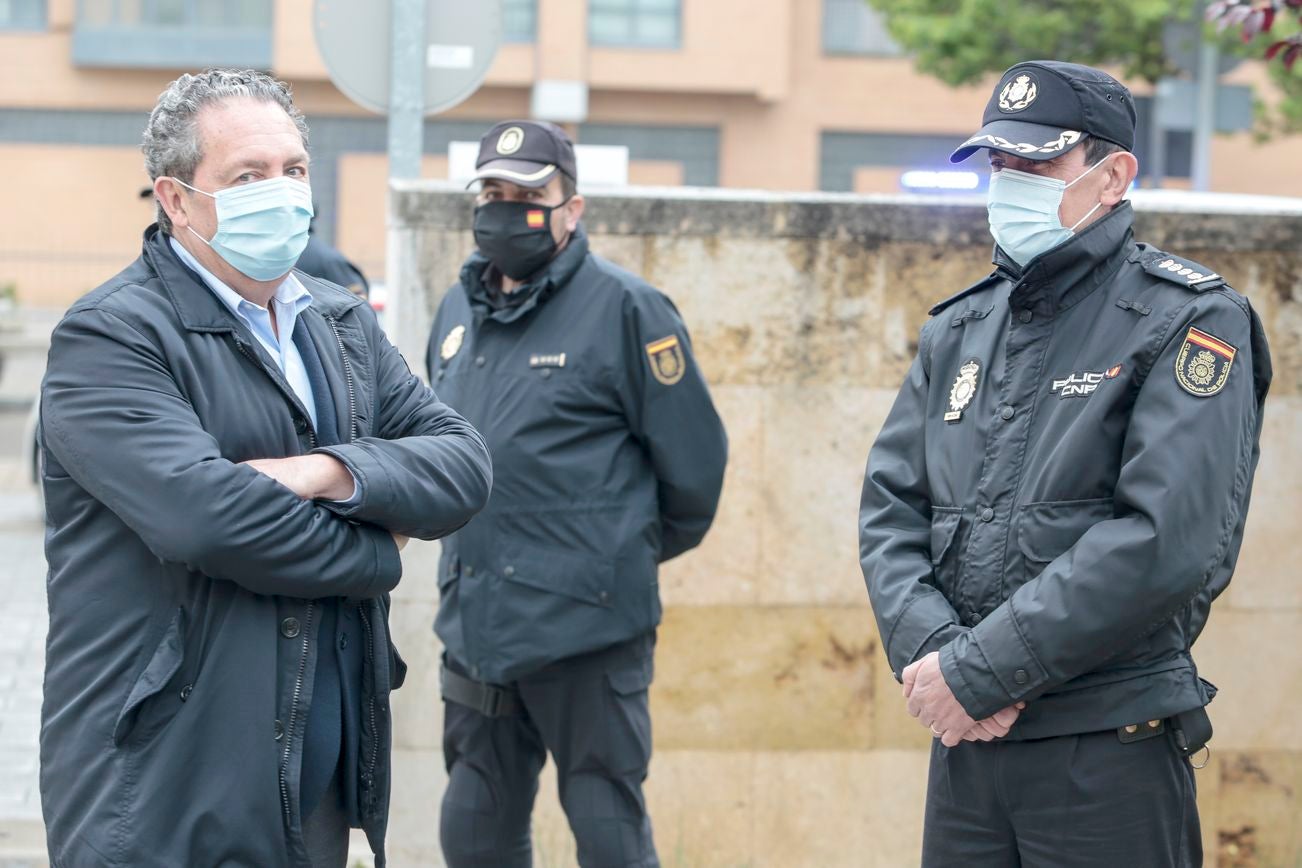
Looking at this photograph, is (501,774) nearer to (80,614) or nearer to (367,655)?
(367,655)

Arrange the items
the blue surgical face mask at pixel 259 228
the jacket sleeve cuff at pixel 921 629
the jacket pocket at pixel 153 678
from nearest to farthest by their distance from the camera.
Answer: the jacket pocket at pixel 153 678
the blue surgical face mask at pixel 259 228
the jacket sleeve cuff at pixel 921 629

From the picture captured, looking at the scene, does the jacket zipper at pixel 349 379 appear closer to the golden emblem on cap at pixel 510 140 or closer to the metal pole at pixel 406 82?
the golden emblem on cap at pixel 510 140

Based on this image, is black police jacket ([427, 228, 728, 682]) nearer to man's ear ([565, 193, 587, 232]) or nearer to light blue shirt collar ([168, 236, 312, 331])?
man's ear ([565, 193, 587, 232])

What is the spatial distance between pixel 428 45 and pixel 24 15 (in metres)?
35.3

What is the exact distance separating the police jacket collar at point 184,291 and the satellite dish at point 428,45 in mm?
2547

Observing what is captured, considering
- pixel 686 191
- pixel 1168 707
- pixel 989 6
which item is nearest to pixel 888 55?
pixel 989 6

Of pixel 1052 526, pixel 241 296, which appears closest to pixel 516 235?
pixel 241 296

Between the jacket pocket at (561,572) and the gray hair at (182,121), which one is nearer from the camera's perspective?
the gray hair at (182,121)

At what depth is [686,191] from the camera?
5.27 metres

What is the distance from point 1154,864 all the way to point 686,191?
110 inches

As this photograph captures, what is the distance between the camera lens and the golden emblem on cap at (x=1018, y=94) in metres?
3.30

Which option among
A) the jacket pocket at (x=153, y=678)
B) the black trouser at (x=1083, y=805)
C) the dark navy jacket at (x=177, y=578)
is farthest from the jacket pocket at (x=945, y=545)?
the jacket pocket at (x=153, y=678)

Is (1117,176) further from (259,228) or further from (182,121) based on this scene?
→ (182,121)

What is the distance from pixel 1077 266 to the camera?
324cm
